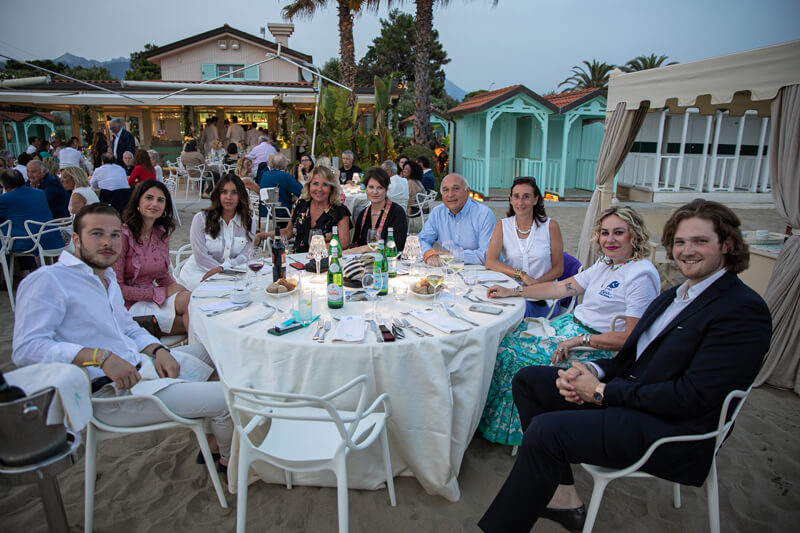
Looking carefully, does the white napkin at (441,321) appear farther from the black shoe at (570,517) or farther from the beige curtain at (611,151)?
the beige curtain at (611,151)

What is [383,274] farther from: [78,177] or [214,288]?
[78,177]


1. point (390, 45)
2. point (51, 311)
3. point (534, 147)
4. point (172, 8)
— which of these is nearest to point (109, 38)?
point (172, 8)

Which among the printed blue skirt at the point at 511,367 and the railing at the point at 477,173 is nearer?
the printed blue skirt at the point at 511,367

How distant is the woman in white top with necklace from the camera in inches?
149

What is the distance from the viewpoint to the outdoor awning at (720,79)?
3900mm

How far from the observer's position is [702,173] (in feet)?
46.7

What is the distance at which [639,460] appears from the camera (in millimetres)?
1879

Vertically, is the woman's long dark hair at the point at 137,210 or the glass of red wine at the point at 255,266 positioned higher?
the woman's long dark hair at the point at 137,210

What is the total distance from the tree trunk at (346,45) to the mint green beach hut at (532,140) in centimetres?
402

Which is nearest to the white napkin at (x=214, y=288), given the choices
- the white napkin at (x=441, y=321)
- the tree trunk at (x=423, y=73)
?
the white napkin at (x=441, y=321)

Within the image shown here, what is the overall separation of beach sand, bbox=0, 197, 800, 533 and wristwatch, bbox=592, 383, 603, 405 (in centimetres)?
78

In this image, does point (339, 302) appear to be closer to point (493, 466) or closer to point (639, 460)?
point (493, 466)

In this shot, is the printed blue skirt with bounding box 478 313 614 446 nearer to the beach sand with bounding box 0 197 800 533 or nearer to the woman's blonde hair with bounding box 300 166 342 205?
the beach sand with bounding box 0 197 800 533

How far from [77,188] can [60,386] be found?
5794 millimetres
